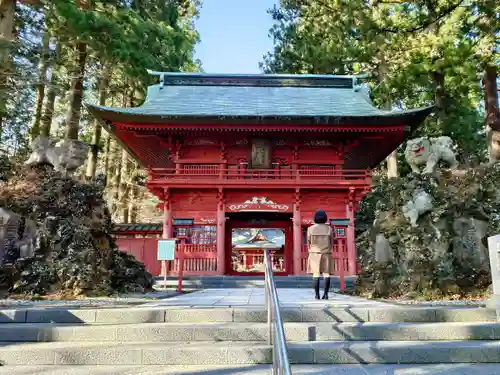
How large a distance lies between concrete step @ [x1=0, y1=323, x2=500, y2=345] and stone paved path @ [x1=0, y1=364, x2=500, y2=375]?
0.54 metres

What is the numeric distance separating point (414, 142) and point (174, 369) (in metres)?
8.14

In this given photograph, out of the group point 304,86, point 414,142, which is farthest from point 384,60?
point 414,142

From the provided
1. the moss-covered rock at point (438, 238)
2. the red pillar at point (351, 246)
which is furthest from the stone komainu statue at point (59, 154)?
the red pillar at point (351, 246)

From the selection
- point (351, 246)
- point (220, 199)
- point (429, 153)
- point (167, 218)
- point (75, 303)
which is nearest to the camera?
point (75, 303)

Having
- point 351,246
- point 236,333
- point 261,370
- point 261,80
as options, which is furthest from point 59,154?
point 261,80

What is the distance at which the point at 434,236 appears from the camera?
25.5 ft

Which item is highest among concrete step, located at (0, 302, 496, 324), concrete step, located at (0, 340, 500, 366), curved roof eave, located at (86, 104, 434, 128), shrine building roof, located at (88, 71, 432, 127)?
shrine building roof, located at (88, 71, 432, 127)

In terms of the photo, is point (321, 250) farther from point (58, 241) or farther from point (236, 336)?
point (58, 241)

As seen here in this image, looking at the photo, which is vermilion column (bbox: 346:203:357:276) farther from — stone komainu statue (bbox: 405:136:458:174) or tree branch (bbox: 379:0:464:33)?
tree branch (bbox: 379:0:464:33)

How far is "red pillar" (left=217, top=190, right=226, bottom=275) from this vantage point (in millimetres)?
13383

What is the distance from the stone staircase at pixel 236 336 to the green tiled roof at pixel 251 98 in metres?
9.83

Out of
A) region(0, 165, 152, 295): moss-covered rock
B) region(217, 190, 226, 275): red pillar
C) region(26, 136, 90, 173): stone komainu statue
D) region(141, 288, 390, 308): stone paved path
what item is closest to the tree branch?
region(217, 190, 226, 275): red pillar

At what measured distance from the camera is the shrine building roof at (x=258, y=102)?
13.7 metres

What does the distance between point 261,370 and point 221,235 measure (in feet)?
34.0
